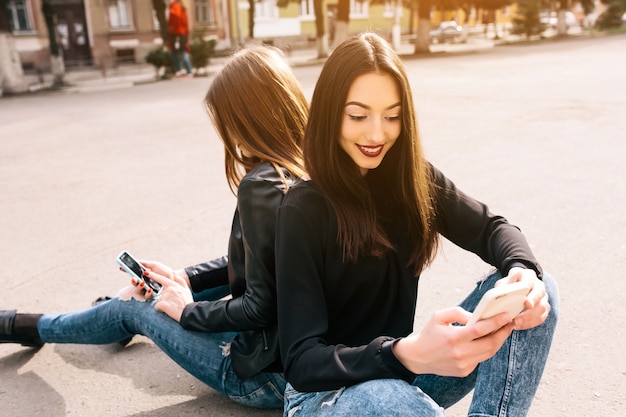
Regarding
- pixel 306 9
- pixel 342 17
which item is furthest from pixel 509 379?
pixel 306 9

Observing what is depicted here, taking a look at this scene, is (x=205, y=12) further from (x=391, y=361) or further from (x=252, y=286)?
(x=391, y=361)

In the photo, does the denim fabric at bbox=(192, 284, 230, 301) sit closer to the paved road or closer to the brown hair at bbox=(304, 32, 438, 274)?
the paved road

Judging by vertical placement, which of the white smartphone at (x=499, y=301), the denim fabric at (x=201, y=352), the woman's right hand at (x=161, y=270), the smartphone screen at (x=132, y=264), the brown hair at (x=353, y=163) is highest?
the brown hair at (x=353, y=163)

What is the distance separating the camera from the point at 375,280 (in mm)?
1930

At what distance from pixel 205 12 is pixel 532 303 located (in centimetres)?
3438

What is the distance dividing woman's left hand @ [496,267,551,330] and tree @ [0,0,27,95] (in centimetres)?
1651

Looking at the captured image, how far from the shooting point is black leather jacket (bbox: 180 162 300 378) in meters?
2.02

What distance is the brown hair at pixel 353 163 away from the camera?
1793 millimetres

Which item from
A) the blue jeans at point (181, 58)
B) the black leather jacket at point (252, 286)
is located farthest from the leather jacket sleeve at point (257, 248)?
the blue jeans at point (181, 58)

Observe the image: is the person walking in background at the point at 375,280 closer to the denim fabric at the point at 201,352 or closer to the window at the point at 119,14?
the denim fabric at the point at 201,352

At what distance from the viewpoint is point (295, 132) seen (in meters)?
2.27

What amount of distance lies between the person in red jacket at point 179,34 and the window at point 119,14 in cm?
1448

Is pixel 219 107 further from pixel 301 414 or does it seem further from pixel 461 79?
pixel 461 79

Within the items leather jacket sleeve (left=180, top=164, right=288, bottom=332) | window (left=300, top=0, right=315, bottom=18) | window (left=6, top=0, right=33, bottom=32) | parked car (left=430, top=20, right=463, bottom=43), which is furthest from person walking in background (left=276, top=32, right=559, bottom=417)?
window (left=300, top=0, right=315, bottom=18)
